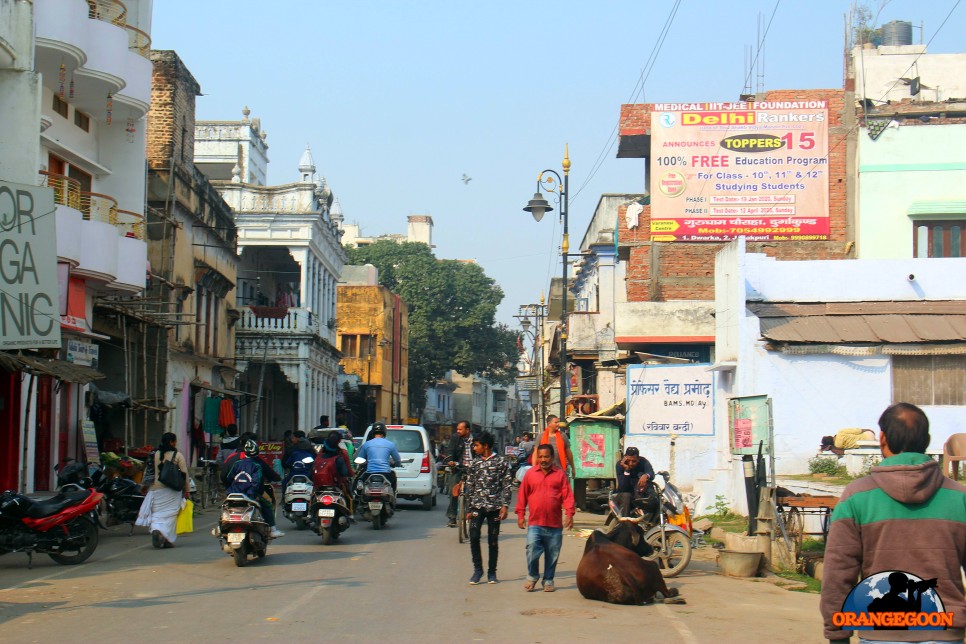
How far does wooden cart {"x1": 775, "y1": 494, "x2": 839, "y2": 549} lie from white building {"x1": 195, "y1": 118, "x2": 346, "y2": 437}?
2640cm

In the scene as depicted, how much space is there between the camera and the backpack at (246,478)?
531 inches

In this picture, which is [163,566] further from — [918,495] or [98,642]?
[918,495]

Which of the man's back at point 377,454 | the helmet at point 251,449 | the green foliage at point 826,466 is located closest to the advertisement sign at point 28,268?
the helmet at point 251,449

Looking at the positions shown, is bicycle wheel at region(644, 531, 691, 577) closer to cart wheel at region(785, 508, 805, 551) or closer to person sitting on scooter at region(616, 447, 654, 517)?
person sitting on scooter at region(616, 447, 654, 517)

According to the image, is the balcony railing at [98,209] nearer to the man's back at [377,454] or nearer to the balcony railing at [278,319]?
the man's back at [377,454]

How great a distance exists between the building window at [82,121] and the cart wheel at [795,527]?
1605 centimetres

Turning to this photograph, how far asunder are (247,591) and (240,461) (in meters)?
2.99

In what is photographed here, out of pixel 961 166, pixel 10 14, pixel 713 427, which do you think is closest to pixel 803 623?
pixel 713 427

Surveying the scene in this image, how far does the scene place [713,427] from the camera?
21578 mm

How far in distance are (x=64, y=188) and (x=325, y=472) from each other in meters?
7.85

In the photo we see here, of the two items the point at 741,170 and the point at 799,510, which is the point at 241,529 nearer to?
the point at 799,510

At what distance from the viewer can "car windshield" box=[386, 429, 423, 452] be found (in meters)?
23.2

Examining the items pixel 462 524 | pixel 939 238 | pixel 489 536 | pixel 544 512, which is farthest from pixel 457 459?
pixel 939 238

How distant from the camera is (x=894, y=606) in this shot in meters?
4.39
